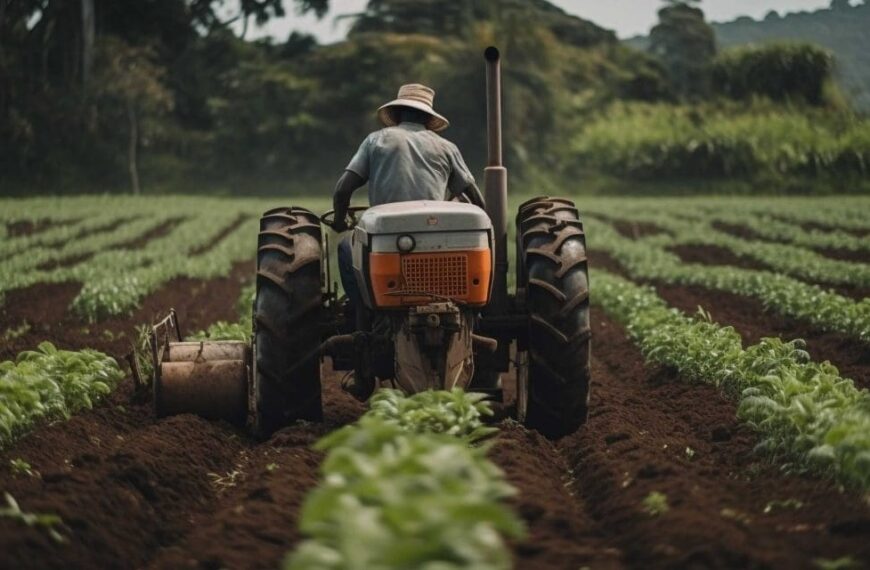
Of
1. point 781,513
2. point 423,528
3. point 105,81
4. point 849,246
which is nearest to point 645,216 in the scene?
point 849,246

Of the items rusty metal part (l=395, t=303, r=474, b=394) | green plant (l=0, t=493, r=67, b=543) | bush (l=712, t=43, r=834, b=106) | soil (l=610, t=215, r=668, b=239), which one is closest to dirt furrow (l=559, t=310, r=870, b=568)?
rusty metal part (l=395, t=303, r=474, b=394)

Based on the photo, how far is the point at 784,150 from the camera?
43750 mm

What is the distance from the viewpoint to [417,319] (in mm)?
6762

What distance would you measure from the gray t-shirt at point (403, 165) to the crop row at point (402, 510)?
3.22m

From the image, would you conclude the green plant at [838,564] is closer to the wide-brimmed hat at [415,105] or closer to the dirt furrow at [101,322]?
the wide-brimmed hat at [415,105]

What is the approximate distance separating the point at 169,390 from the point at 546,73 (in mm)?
45732

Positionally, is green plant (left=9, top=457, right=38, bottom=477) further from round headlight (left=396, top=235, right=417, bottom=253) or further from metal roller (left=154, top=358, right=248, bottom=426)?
round headlight (left=396, top=235, right=417, bottom=253)

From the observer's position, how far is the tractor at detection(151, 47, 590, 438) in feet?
22.4

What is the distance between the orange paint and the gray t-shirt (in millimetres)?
673

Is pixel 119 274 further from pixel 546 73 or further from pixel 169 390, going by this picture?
pixel 546 73

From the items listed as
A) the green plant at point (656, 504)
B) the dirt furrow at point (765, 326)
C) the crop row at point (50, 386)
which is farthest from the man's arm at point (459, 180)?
the dirt furrow at point (765, 326)

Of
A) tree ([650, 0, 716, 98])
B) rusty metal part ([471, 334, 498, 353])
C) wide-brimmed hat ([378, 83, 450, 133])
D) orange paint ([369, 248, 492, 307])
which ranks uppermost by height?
tree ([650, 0, 716, 98])

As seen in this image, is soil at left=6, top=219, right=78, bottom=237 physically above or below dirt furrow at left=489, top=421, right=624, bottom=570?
above

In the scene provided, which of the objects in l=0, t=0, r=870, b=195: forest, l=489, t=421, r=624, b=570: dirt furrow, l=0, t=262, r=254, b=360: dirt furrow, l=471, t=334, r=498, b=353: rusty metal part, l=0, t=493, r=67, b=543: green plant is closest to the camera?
l=489, t=421, r=624, b=570: dirt furrow
